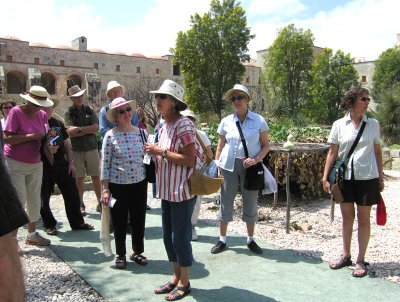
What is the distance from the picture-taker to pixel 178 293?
3.55m

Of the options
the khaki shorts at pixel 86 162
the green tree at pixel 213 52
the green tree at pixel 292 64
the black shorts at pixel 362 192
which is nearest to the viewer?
the black shorts at pixel 362 192

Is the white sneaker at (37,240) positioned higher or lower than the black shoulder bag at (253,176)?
lower

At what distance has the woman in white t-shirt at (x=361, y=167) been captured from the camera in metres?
3.95

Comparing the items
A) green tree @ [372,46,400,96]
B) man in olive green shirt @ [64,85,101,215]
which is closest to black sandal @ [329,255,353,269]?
man in olive green shirt @ [64,85,101,215]

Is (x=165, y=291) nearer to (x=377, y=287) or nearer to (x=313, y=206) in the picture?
(x=377, y=287)

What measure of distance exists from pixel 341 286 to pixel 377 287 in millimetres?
310

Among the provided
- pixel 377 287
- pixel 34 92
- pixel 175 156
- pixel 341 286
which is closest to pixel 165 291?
pixel 175 156

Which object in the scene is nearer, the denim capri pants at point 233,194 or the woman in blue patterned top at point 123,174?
the woman in blue patterned top at point 123,174

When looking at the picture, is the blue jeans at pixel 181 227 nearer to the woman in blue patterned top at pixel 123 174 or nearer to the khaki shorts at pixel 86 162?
the woman in blue patterned top at pixel 123 174

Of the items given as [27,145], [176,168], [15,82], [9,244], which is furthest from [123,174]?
[15,82]

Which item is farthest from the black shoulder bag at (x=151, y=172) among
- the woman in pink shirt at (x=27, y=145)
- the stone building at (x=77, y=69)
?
the stone building at (x=77, y=69)

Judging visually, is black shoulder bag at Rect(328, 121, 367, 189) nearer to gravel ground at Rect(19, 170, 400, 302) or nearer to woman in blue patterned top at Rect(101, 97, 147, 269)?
gravel ground at Rect(19, 170, 400, 302)

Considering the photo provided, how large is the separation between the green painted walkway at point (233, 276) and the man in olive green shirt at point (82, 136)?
146 cm

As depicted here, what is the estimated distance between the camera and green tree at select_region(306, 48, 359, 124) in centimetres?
4081
